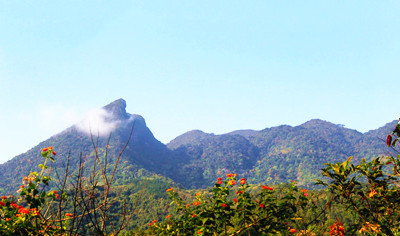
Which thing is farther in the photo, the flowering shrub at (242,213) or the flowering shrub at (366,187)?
the flowering shrub at (242,213)

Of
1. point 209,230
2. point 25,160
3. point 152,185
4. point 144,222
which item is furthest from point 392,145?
point 25,160

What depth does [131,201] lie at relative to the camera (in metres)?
107

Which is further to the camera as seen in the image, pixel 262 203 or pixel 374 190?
pixel 262 203

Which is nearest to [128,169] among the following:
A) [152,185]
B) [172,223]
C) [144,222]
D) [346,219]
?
[152,185]

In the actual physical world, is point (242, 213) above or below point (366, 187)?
above

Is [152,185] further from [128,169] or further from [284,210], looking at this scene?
[284,210]

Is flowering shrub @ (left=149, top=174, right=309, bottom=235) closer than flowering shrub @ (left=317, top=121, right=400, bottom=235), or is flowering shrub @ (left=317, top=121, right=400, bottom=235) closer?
flowering shrub @ (left=317, top=121, right=400, bottom=235)

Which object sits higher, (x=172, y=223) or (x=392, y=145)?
(x=392, y=145)

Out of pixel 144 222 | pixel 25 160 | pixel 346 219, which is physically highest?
pixel 25 160

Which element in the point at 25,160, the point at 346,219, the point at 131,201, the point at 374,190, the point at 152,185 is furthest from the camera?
the point at 25,160

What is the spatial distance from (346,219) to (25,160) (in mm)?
211585

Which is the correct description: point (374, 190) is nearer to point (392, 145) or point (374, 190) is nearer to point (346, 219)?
point (392, 145)

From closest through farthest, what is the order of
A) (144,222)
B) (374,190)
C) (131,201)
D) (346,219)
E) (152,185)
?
(374,190) < (346,219) < (144,222) < (131,201) < (152,185)

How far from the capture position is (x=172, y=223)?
5480 mm
